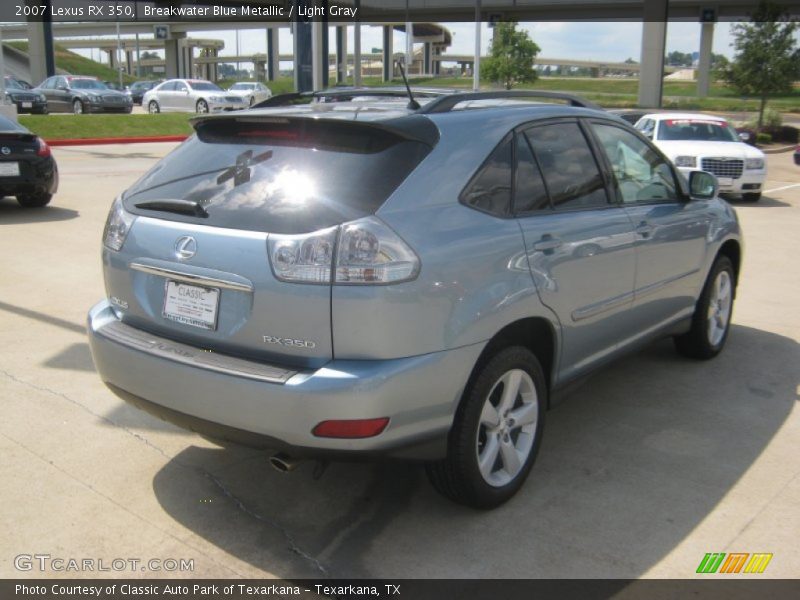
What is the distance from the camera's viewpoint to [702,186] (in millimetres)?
5457

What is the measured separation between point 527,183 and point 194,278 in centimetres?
158

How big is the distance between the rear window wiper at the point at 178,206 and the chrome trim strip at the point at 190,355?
1.76ft

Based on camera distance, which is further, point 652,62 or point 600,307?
point 652,62

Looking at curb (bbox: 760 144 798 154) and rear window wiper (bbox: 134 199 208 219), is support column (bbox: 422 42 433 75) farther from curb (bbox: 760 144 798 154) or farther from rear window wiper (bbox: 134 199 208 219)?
rear window wiper (bbox: 134 199 208 219)

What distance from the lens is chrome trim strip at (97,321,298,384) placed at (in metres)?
3.13

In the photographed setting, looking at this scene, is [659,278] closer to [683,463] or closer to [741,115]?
[683,463]

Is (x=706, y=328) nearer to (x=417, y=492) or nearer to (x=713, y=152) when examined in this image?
(x=417, y=492)

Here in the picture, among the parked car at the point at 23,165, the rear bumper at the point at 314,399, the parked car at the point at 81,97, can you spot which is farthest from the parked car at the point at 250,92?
the rear bumper at the point at 314,399

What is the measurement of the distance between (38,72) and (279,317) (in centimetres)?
5301

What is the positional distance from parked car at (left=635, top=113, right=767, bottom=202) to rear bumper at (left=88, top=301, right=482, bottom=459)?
11962 mm

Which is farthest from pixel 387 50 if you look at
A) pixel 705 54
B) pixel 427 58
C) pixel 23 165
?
pixel 23 165

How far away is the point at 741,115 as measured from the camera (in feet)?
147

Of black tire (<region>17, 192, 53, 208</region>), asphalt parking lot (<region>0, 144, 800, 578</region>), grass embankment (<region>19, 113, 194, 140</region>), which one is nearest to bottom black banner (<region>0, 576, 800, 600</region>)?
asphalt parking lot (<region>0, 144, 800, 578</region>)

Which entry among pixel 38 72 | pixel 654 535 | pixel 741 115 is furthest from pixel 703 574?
pixel 38 72
